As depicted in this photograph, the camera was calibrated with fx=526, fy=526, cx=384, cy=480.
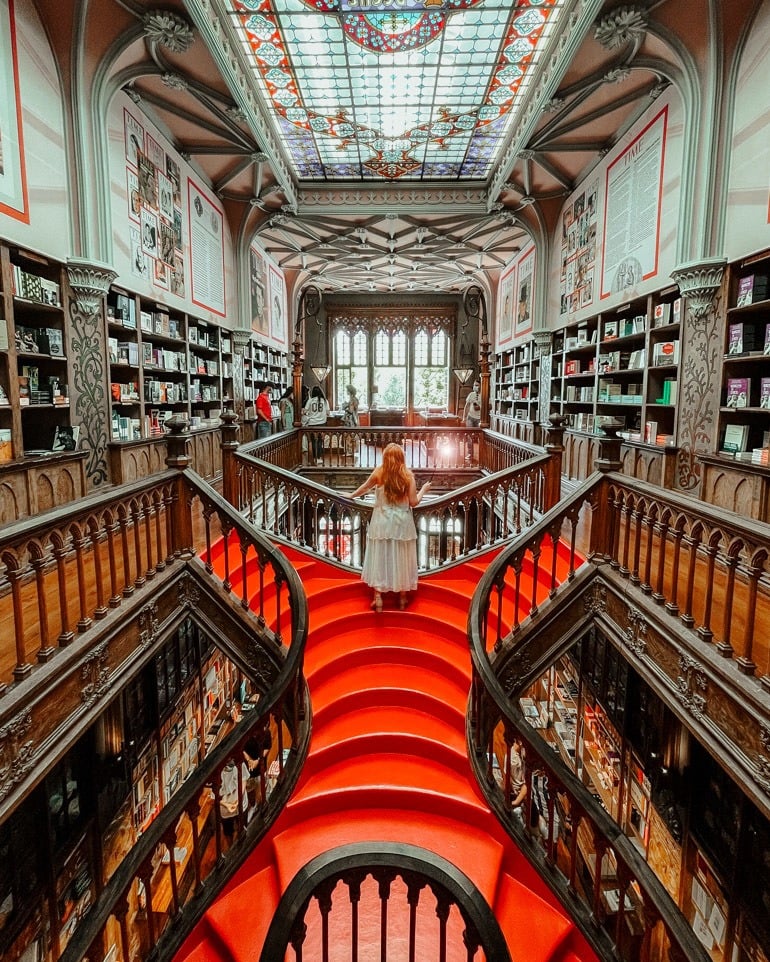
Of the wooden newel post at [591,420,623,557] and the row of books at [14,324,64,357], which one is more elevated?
the row of books at [14,324,64,357]

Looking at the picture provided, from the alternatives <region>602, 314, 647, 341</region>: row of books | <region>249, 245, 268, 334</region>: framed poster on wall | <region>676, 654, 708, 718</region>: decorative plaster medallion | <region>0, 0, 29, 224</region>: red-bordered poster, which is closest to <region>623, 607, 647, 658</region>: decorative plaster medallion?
<region>676, 654, 708, 718</region>: decorative plaster medallion

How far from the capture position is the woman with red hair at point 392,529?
462 cm

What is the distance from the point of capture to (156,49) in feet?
17.9

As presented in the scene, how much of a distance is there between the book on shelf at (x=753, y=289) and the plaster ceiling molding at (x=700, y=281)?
268mm

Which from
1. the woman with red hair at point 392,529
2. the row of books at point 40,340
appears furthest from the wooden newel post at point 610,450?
the row of books at point 40,340

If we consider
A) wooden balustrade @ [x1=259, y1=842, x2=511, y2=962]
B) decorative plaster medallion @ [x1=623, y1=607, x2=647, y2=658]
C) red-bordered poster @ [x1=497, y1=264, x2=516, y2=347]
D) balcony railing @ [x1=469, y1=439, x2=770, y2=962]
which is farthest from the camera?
red-bordered poster @ [x1=497, y1=264, x2=516, y2=347]

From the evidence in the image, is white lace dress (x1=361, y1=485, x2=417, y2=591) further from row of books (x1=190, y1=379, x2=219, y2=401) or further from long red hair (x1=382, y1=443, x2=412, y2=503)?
row of books (x1=190, y1=379, x2=219, y2=401)

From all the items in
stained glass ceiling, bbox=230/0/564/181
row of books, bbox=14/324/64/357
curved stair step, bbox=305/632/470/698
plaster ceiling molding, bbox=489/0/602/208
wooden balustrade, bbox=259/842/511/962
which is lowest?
curved stair step, bbox=305/632/470/698

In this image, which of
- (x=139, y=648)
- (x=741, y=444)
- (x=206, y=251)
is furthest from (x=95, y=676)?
(x=206, y=251)

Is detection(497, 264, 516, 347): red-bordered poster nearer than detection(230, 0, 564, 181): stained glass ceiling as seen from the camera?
No

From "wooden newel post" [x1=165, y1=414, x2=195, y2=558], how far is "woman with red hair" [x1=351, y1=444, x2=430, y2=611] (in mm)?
1530

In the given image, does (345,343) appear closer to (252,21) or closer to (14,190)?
(252,21)

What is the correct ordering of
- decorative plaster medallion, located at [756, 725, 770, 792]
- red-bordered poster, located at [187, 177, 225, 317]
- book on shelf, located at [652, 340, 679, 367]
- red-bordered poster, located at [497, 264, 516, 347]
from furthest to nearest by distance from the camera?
1. red-bordered poster, located at [497, 264, 516, 347]
2. red-bordered poster, located at [187, 177, 225, 317]
3. book on shelf, located at [652, 340, 679, 367]
4. decorative plaster medallion, located at [756, 725, 770, 792]

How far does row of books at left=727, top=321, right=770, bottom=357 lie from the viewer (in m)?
4.71
